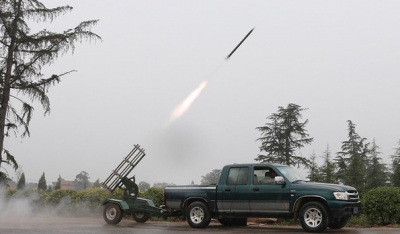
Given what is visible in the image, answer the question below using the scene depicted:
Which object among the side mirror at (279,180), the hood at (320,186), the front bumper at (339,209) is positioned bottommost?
the front bumper at (339,209)

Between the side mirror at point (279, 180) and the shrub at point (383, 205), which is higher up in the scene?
the side mirror at point (279, 180)

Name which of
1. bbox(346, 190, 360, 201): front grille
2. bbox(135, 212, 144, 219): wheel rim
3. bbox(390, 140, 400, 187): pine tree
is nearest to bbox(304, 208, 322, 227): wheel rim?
bbox(346, 190, 360, 201): front grille

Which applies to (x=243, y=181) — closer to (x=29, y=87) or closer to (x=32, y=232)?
(x=32, y=232)

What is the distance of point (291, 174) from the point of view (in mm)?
13977

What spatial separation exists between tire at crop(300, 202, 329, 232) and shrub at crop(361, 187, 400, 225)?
351cm

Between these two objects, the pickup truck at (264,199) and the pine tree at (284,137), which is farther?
the pine tree at (284,137)

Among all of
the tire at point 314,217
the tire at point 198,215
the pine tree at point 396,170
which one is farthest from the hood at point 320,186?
the pine tree at point 396,170

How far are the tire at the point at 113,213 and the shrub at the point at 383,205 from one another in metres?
8.45

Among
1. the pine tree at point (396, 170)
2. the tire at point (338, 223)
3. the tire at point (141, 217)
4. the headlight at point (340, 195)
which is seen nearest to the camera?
the headlight at point (340, 195)

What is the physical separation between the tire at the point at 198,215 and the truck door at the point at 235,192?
50 centimetres

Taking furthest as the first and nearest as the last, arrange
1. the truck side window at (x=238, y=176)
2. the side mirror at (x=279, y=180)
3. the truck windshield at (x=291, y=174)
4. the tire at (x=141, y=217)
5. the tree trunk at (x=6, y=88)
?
the tree trunk at (x=6, y=88)
the tire at (x=141, y=217)
the truck side window at (x=238, y=176)
the truck windshield at (x=291, y=174)
the side mirror at (x=279, y=180)

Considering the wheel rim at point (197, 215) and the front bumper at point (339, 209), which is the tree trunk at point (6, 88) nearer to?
the wheel rim at point (197, 215)

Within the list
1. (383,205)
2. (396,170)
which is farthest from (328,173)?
(396,170)

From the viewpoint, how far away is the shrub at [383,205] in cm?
1492
